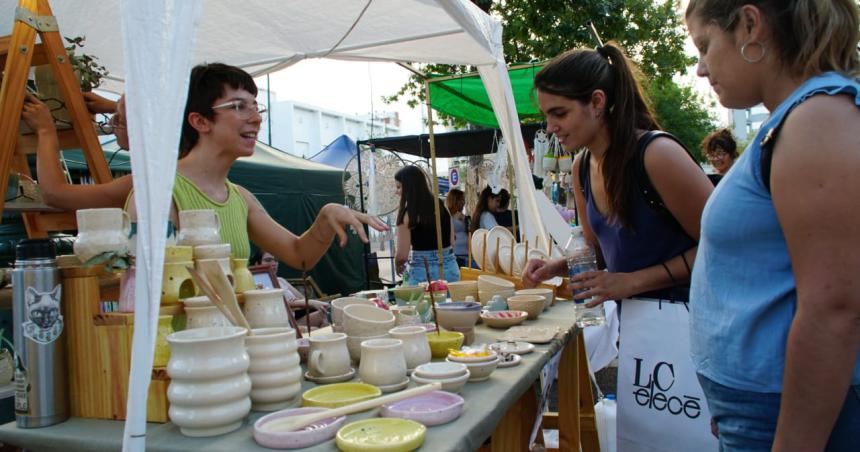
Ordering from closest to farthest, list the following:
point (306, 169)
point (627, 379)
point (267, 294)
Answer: point (267, 294), point (627, 379), point (306, 169)

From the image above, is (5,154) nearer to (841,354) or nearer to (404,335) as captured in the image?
(404,335)

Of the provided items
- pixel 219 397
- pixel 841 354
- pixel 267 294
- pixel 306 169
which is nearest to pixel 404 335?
pixel 267 294

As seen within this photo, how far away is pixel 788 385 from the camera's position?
3.05 feet

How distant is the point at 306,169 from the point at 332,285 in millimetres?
1823

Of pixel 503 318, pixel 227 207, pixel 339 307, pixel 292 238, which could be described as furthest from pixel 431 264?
pixel 339 307

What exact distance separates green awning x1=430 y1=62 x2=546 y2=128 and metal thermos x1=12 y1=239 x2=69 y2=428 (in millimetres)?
4494

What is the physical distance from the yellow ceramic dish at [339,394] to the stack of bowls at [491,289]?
138 cm

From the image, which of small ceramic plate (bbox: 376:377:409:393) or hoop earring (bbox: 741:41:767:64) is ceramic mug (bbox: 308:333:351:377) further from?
hoop earring (bbox: 741:41:767:64)

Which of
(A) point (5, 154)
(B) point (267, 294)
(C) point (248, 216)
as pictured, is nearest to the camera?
(B) point (267, 294)

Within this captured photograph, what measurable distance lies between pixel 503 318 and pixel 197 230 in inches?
49.4

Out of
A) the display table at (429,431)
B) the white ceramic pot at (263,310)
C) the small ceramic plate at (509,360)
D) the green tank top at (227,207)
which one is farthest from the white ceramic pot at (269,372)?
the green tank top at (227,207)

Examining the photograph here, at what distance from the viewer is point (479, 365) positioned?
150 centimetres

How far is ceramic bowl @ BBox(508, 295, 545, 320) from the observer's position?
95.1 inches

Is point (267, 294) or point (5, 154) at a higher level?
point (5, 154)
